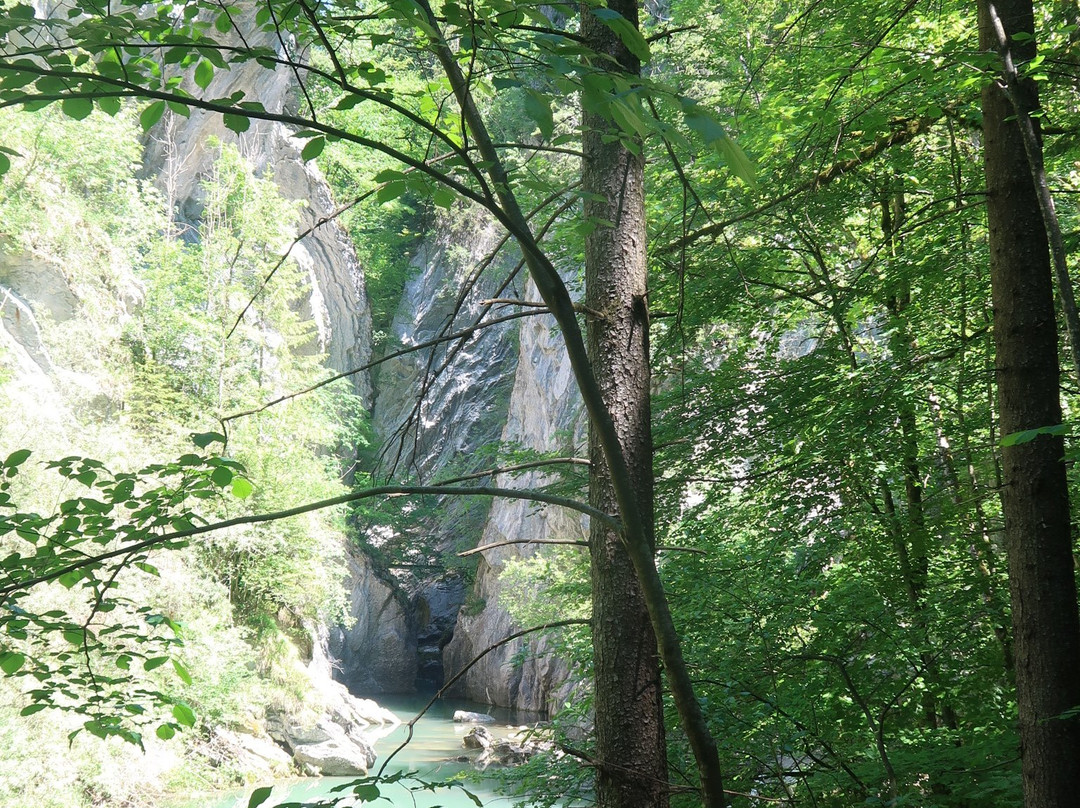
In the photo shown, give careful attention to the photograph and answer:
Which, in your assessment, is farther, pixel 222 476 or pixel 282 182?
pixel 282 182

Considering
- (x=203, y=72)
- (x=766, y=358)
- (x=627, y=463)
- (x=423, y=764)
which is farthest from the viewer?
(x=423, y=764)

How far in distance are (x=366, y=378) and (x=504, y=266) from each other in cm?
643

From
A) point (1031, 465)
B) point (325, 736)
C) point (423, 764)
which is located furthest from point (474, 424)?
point (1031, 465)

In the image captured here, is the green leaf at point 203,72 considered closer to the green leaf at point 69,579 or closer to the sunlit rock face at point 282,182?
the green leaf at point 69,579

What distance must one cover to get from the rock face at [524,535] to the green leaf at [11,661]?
13794mm

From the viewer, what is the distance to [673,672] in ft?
4.78

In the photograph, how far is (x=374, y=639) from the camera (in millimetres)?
23359

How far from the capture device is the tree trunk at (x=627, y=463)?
1981mm

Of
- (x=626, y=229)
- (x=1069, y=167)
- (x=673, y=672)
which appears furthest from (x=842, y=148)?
(x=673, y=672)

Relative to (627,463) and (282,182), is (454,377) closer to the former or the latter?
(282,182)

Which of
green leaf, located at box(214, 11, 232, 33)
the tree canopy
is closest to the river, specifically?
the tree canopy

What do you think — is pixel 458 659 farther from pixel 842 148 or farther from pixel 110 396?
pixel 842 148

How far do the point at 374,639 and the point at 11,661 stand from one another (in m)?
22.7

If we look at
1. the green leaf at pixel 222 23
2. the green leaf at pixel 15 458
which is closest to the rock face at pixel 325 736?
the green leaf at pixel 15 458
